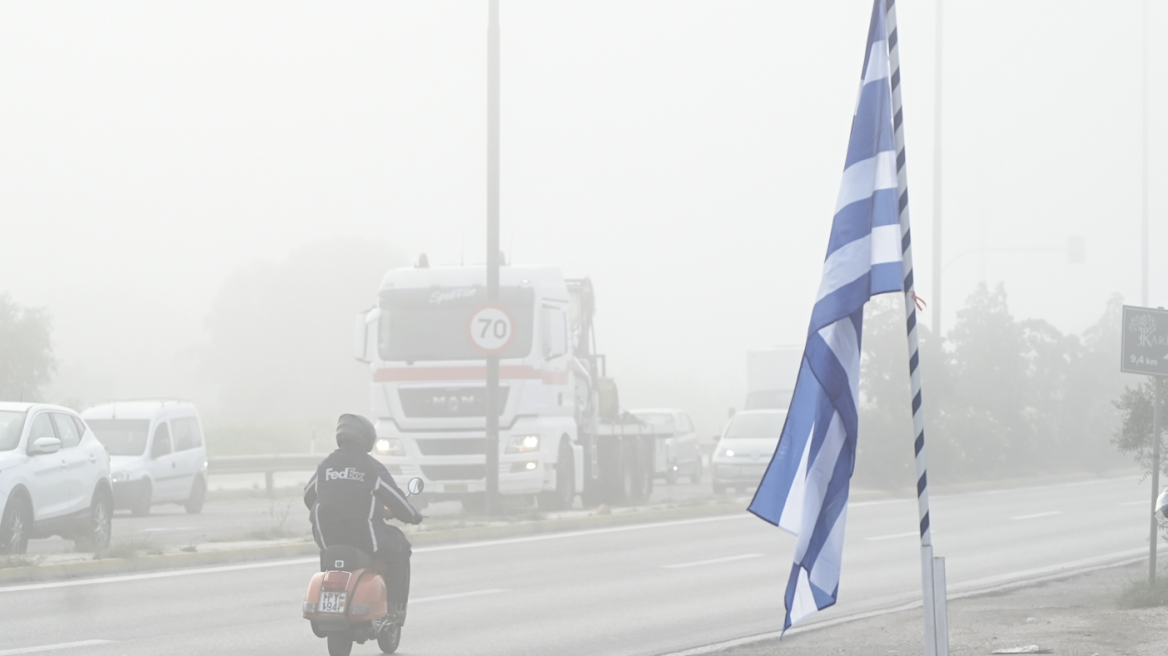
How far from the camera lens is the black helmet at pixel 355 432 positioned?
9.26 meters

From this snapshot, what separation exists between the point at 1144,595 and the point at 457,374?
11858mm

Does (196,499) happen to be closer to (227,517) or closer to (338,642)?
(227,517)

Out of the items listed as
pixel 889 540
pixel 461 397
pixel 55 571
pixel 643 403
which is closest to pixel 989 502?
pixel 889 540

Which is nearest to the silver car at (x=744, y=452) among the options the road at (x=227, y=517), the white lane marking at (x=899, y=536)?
the road at (x=227, y=517)

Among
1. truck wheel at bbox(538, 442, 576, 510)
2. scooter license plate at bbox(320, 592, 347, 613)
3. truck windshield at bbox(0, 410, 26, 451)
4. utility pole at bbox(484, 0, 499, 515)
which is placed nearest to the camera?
scooter license plate at bbox(320, 592, 347, 613)

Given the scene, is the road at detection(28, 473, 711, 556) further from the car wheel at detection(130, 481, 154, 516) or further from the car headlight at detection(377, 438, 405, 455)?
the car headlight at detection(377, 438, 405, 455)

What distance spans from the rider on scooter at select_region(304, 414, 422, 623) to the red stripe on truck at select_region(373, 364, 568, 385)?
12.3 meters

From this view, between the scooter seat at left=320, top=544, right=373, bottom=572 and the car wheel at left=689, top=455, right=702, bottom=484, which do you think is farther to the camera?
the car wheel at left=689, top=455, right=702, bottom=484

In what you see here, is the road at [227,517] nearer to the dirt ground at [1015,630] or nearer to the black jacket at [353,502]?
the black jacket at [353,502]

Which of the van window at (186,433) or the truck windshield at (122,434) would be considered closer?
the truck windshield at (122,434)

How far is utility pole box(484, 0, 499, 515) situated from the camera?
20.8 meters

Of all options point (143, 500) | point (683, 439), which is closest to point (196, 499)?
point (143, 500)

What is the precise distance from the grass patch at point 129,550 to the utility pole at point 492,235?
5.64m

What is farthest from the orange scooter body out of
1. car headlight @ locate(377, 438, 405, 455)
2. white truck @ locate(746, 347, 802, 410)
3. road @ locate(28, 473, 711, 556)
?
white truck @ locate(746, 347, 802, 410)
